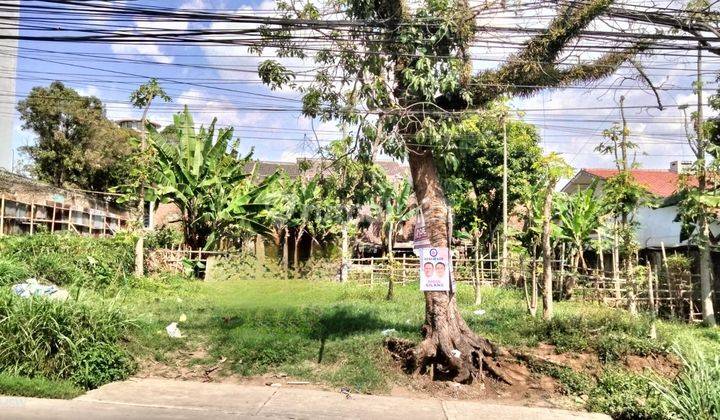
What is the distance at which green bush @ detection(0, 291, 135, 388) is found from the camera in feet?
25.2

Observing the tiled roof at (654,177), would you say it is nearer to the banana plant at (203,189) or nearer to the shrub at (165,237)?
the banana plant at (203,189)

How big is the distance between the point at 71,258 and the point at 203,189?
5.74 metres

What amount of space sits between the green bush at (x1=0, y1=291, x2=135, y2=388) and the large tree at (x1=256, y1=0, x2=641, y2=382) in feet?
14.3

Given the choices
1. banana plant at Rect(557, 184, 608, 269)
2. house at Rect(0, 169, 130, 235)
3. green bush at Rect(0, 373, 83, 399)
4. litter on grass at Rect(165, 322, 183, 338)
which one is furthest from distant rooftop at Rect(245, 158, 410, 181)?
house at Rect(0, 169, 130, 235)

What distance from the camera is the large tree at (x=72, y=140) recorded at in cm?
2792

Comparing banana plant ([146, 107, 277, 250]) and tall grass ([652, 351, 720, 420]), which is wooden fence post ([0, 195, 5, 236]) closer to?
banana plant ([146, 107, 277, 250])

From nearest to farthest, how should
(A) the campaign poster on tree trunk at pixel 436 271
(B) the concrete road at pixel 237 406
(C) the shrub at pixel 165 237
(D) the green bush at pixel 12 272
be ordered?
(B) the concrete road at pixel 237 406
(A) the campaign poster on tree trunk at pixel 436 271
(D) the green bush at pixel 12 272
(C) the shrub at pixel 165 237

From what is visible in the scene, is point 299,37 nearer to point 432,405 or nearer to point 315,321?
point 315,321

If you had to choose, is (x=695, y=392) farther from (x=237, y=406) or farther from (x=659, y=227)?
(x=659, y=227)

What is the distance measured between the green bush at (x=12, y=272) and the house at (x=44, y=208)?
4810mm

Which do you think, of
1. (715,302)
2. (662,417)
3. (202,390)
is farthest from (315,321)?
(715,302)

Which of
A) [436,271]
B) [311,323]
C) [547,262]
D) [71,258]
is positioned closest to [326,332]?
[311,323]

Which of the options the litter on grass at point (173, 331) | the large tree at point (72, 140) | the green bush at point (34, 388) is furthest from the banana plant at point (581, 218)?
the large tree at point (72, 140)

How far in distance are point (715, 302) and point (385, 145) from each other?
35.8 feet
